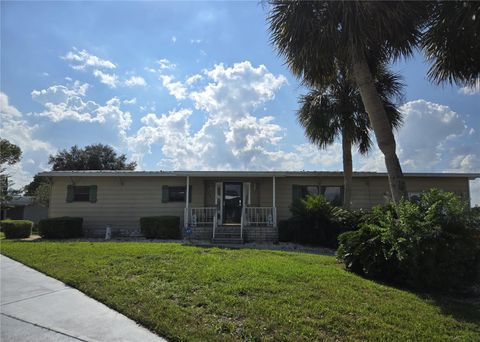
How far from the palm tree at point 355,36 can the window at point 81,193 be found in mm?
11897

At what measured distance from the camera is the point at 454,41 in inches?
344

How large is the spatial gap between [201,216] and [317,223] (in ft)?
17.4

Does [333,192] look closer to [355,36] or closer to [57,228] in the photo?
[355,36]

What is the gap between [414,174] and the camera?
17.7 metres

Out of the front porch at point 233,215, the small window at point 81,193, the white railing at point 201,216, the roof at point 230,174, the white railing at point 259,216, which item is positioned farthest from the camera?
the small window at point 81,193

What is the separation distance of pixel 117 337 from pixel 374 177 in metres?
15.7

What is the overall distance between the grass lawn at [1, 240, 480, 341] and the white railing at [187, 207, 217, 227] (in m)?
8.07

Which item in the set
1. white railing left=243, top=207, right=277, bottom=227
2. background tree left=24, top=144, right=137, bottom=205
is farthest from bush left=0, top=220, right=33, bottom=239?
background tree left=24, top=144, right=137, bottom=205

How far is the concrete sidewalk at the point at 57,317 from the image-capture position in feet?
14.3

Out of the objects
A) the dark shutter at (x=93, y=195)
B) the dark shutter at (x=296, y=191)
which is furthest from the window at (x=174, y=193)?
the dark shutter at (x=296, y=191)

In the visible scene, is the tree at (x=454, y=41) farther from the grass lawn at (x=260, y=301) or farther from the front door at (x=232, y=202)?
the front door at (x=232, y=202)

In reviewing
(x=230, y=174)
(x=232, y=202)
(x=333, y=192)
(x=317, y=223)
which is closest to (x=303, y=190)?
(x=333, y=192)

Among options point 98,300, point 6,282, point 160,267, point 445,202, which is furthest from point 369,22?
point 6,282

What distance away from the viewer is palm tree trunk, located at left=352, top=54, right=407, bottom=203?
334 inches
